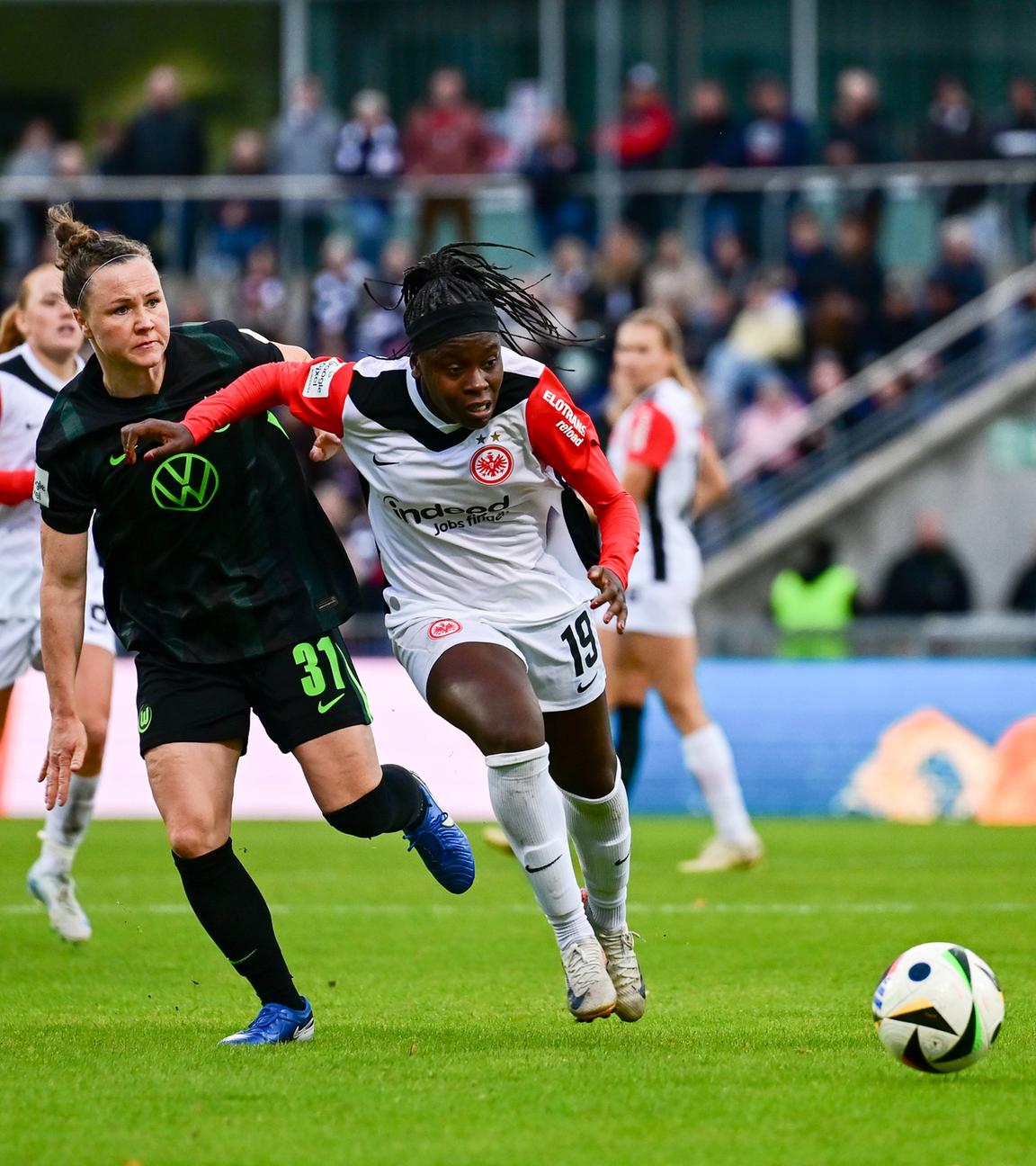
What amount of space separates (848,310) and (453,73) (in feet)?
17.4

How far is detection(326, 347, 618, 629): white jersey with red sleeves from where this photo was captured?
584 centimetres

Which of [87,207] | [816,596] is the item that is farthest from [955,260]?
[87,207]

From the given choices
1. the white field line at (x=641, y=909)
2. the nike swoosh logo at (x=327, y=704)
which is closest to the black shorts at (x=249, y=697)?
the nike swoosh logo at (x=327, y=704)

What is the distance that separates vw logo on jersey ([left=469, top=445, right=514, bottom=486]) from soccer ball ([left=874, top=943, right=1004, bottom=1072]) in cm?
178

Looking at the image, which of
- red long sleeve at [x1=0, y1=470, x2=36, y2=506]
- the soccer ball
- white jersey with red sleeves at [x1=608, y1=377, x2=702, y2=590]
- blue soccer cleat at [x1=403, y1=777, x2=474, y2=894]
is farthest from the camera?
white jersey with red sleeves at [x1=608, y1=377, x2=702, y2=590]

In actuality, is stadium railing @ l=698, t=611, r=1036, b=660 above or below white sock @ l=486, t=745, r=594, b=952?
below

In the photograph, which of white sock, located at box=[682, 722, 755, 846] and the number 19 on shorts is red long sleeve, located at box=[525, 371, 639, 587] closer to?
the number 19 on shorts

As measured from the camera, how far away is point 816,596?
54.6 feet

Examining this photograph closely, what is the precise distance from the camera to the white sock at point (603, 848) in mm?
6109

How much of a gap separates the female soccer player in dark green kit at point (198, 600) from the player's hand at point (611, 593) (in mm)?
877

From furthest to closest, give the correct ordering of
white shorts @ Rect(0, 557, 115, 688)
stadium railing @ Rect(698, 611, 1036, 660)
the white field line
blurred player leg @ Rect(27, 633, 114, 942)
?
1. stadium railing @ Rect(698, 611, 1036, 660)
2. the white field line
3. blurred player leg @ Rect(27, 633, 114, 942)
4. white shorts @ Rect(0, 557, 115, 688)

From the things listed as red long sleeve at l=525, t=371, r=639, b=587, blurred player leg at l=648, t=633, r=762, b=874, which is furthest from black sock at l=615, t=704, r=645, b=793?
red long sleeve at l=525, t=371, r=639, b=587

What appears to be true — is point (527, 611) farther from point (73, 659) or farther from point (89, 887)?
point (89, 887)

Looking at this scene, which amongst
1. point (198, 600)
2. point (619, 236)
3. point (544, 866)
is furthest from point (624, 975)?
point (619, 236)
